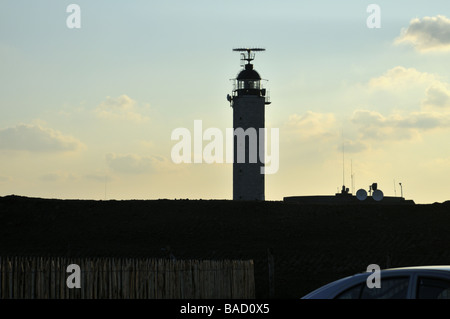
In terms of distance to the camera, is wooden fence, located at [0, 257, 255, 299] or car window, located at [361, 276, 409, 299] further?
wooden fence, located at [0, 257, 255, 299]

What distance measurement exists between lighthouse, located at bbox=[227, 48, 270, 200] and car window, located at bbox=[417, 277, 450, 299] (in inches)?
2494

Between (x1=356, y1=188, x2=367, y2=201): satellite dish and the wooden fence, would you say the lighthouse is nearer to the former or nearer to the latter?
(x1=356, y1=188, x2=367, y2=201): satellite dish

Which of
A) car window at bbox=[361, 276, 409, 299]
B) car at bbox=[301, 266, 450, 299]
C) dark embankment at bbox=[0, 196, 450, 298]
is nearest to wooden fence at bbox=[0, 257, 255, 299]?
car at bbox=[301, 266, 450, 299]

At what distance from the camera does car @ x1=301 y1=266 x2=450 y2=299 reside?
1053 centimetres

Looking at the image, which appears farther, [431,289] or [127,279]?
[127,279]

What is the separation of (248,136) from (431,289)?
212ft

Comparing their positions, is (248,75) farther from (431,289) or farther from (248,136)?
(431,289)

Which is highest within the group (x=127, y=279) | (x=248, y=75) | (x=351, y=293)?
(x=248, y=75)

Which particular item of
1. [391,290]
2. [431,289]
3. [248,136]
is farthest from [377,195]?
[431,289]

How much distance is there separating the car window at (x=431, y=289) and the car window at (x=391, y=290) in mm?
167

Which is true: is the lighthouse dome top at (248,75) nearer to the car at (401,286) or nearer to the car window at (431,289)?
the car at (401,286)

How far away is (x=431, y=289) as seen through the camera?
10.6 metres
